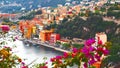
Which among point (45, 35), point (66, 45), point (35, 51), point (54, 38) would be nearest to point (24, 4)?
point (45, 35)

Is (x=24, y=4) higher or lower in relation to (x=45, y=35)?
lower

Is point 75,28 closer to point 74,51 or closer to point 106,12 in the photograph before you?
point 106,12

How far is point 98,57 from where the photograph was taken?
297cm

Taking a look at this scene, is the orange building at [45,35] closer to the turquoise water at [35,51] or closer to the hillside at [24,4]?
the turquoise water at [35,51]

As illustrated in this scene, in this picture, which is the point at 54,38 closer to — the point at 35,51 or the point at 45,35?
the point at 45,35

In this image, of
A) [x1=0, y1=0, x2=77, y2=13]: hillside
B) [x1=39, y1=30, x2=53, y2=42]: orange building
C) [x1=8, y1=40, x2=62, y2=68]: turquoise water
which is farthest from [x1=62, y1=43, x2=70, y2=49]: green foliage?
[x1=0, y1=0, x2=77, y2=13]: hillside

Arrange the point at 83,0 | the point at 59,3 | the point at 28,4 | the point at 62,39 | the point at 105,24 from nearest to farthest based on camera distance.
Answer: the point at 105,24
the point at 62,39
the point at 83,0
the point at 59,3
the point at 28,4

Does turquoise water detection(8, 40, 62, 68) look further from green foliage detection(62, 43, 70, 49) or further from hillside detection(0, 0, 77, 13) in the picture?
hillside detection(0, 0, 77, 13)

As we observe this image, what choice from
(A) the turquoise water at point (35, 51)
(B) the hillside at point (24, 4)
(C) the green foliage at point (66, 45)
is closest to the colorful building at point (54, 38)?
(A) the turquoise water at point (35, 51)

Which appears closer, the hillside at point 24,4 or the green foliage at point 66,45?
the green foliage at point 66,45

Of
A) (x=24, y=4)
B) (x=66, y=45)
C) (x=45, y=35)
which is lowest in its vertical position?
(x=24, y=4)

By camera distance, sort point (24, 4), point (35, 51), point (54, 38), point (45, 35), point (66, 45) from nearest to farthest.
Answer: point (66, 45) → point (35, 51) → point (54, 38) → point (45, 35) → point (24, 4)

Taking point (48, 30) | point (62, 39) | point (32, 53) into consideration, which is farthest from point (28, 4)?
point (32, 53)

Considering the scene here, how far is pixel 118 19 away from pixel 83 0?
70.5 ft
